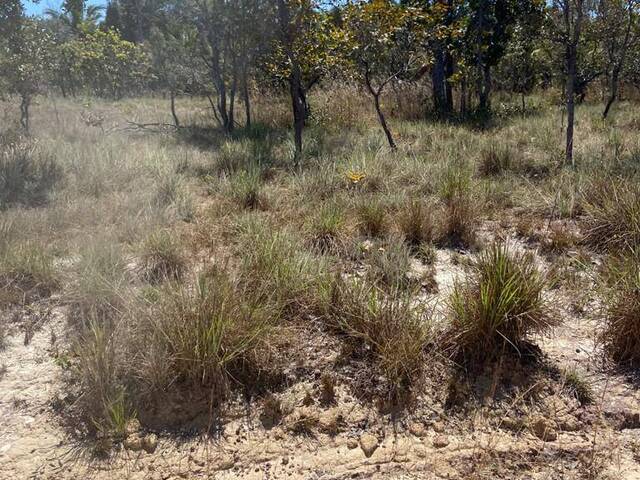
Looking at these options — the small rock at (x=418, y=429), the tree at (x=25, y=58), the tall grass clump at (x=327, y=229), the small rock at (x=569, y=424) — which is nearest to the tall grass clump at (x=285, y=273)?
the tall grass clump at (x=327, y=229)

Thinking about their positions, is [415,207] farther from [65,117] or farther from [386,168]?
[65,117]

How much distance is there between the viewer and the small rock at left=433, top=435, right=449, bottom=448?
8.02 ft

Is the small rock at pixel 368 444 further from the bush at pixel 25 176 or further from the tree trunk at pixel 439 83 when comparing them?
the tree trunk at pixel 439 83

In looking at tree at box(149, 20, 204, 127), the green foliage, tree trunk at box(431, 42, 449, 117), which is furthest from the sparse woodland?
the green foliage

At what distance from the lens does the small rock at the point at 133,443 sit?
245cm

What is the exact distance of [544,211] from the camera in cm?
501

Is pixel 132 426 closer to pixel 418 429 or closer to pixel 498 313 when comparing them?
pixel 418 429

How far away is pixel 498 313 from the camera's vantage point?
2846mm

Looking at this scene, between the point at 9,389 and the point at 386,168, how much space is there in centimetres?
470

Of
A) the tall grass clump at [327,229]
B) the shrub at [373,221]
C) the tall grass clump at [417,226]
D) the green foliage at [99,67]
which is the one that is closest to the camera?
the tall grass clump at [327,229]

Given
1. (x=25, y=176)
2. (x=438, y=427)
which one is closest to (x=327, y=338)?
(x=438, y=427)

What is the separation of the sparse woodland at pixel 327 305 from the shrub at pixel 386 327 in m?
0.02

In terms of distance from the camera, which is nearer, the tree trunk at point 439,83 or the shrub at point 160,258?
the shrub at point 160,258

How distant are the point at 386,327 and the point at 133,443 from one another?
1431mm
